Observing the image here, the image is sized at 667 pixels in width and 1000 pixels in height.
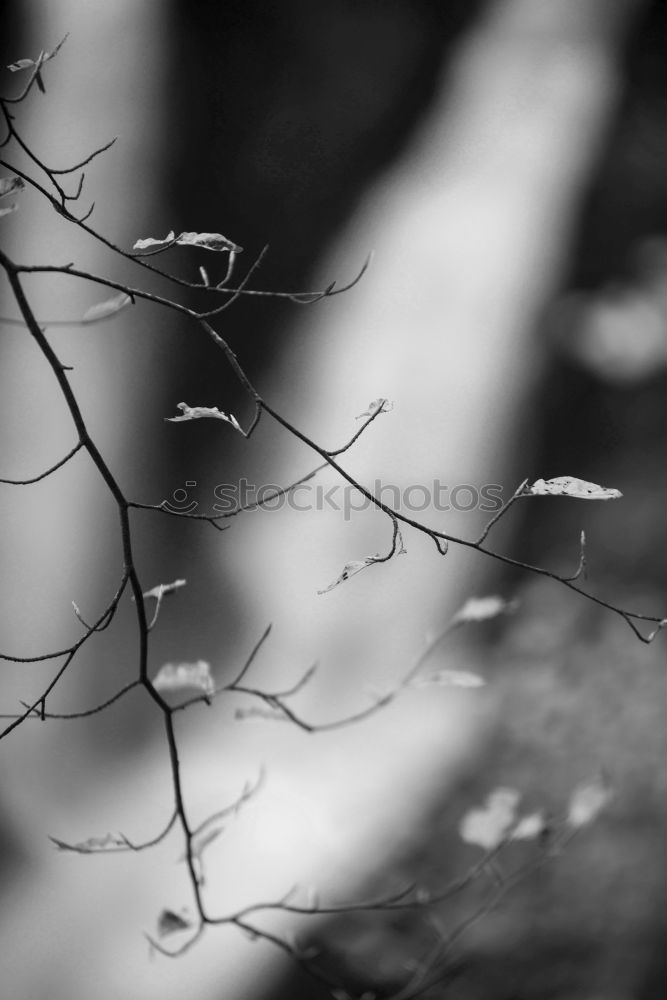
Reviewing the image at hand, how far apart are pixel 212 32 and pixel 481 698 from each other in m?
1.50

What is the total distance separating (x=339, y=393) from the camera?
5.92ft

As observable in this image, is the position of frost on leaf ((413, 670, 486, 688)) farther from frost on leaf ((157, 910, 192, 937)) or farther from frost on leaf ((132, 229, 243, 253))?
frost on leaf ((132, 229, 243, 253))

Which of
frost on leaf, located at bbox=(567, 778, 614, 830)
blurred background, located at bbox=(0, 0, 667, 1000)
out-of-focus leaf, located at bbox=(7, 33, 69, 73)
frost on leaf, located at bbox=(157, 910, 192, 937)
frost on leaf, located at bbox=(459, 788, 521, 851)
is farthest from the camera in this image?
blurred background, located at bbox=(0, 0, 667, 1000)

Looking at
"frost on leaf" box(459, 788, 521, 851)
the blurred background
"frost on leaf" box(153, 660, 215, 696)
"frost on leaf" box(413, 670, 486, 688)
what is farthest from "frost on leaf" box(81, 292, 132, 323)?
the blurred background

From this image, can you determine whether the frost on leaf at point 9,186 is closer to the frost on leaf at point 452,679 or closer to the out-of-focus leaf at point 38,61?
the out-of-focus leaf at point 38,61

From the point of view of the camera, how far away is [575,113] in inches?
71.3

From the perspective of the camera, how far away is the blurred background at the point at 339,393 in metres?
1.54

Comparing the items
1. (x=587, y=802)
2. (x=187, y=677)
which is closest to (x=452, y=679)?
(x=187, y=677)

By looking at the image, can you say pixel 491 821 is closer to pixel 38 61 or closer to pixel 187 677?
pixel 187 677

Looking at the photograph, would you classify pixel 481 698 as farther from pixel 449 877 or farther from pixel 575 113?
pixel 575 113

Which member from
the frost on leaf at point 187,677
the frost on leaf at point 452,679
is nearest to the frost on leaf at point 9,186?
the frost on leaf at point 187,677

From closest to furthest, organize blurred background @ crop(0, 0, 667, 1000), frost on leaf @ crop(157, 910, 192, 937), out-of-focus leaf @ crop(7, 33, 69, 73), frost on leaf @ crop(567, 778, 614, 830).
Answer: out-of-focus leaf @ crop(7, 33, 69, 73) < frost on leaf @ crop(157, 910, 192, 937) < frost on leaf @ crop(567, 778, 614, 830) < blurred background @ crop(0, 0, 667, 1000)

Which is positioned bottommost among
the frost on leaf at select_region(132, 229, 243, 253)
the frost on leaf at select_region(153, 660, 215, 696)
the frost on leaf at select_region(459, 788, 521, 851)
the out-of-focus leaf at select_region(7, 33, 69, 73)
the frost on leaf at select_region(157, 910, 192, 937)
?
the frost on leaf at select_region(157, 910, 192, 937)

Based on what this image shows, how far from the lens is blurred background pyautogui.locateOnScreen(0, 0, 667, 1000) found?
154 cm
